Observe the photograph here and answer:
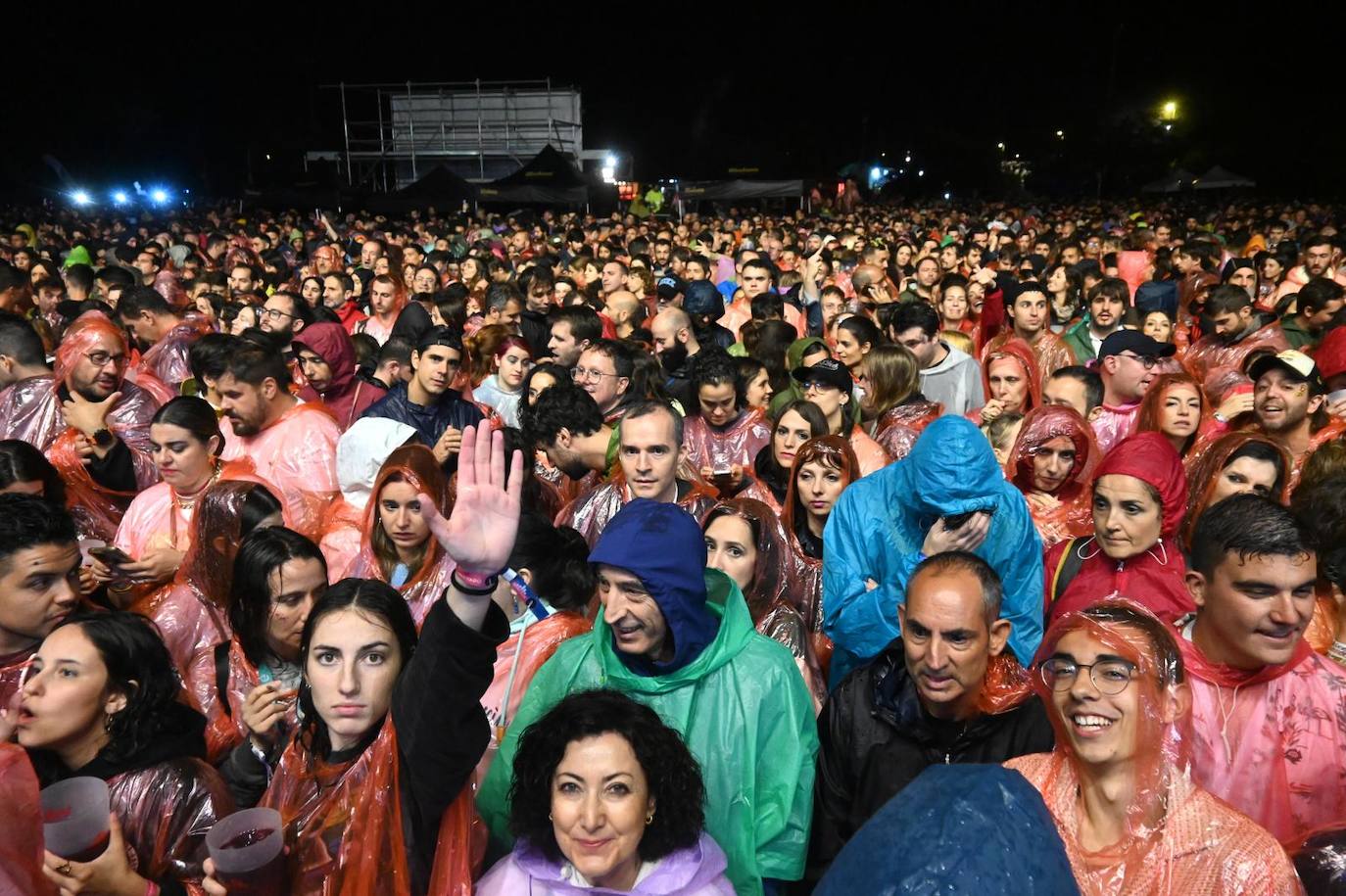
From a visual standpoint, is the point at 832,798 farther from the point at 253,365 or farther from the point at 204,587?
the point at 253,365

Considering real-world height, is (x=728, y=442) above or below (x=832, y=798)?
above

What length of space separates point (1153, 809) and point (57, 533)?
2937mm

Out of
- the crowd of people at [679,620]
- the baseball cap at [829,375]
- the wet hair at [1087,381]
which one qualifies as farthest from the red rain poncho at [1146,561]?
the wet hair at [1087,381]

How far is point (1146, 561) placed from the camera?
3430 mm

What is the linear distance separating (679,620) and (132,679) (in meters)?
1.32

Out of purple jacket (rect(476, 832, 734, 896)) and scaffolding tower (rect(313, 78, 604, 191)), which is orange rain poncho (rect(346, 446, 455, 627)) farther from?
scaffolding tower (rect(313, 78, 604, 191))

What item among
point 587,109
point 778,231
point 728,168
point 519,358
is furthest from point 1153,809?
point 587,109

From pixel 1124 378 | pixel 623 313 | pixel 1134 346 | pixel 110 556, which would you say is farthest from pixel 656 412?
pixel 623 313

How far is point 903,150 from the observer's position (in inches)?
2405

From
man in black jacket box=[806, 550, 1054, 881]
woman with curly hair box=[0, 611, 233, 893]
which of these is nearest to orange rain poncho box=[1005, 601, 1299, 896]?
man in black jacket box=[806, 550, 1054, 881]

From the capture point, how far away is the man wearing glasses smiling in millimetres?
5496

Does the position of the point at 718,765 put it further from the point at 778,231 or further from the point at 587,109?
the point at 587,109

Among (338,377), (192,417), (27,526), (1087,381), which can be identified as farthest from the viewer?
(338,377)

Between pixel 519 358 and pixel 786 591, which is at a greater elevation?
pixel 519 358
